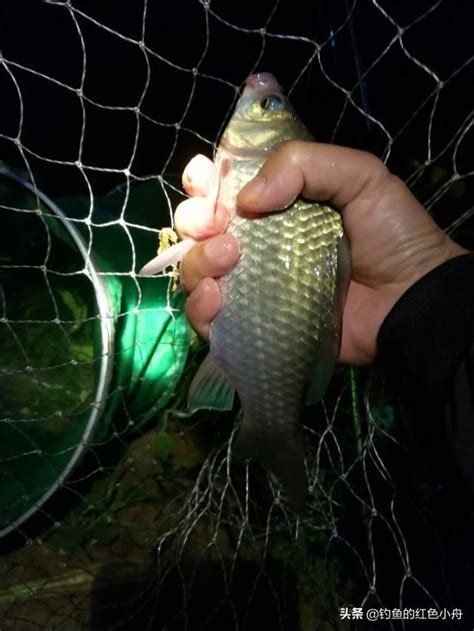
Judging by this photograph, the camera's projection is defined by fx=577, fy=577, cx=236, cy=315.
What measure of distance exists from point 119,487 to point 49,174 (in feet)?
5.67

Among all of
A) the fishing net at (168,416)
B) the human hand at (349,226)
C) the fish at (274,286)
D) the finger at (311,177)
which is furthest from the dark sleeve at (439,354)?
the fishing net at (168,416)

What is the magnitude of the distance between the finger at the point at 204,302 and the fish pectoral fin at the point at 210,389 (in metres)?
0.13

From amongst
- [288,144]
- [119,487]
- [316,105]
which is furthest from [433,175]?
[119,487]

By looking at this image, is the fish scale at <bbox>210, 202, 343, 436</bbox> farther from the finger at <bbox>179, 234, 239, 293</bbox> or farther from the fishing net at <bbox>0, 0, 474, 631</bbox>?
the fishing net at <bbox>0, 0, 474, 631</bbox>

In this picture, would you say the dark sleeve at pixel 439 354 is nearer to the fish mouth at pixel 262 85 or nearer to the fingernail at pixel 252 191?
the fingernail at pixel 252 191

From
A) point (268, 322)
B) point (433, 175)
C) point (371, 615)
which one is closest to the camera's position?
point (268, 322)

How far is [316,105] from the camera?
3160mm

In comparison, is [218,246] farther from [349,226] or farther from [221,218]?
[349,226]

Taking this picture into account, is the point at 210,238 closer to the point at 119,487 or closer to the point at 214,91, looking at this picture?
the point at 119,487

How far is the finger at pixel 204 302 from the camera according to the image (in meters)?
1.63

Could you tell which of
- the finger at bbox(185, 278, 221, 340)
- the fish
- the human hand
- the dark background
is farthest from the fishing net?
the fish

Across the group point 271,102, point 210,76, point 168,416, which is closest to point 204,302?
point 271,102

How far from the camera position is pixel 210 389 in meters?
1.74

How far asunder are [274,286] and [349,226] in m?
0.41
